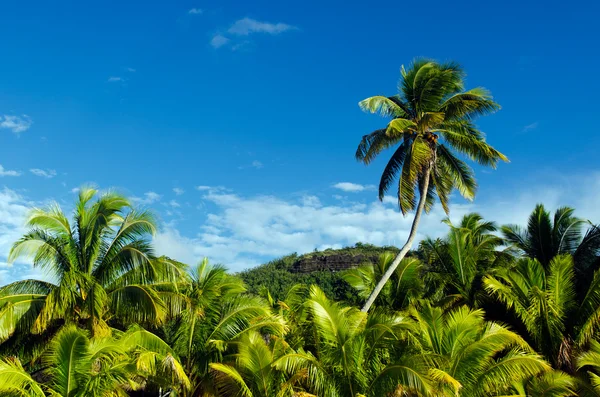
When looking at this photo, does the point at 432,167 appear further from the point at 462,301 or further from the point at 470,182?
the point at 462,301

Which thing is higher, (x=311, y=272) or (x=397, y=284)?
(x=311, y=272)

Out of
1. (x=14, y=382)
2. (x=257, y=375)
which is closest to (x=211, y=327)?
(x=257, y=375)

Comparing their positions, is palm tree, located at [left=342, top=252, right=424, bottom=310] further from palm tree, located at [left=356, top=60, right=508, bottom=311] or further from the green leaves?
the green leaves

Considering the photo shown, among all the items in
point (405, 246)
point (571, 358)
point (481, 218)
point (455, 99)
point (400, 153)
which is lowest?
point (571, 358)

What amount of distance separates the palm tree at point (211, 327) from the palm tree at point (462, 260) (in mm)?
8093

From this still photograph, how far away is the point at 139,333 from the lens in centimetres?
1398

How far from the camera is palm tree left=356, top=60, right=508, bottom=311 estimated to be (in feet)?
64.6

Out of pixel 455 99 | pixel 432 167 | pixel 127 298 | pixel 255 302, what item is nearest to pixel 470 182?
pixel 432 167

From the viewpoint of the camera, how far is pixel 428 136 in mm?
20250

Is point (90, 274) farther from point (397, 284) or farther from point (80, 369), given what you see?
point (397, 284)

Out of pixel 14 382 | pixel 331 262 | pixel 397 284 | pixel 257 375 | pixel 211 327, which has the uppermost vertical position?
pixel 331 262

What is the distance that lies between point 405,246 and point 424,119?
4666 millimetres

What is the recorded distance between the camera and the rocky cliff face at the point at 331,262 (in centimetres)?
5719

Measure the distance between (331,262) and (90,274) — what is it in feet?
145
